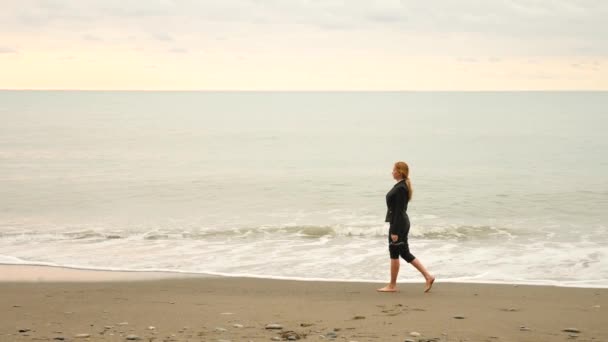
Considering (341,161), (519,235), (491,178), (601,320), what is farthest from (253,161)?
(601,320)

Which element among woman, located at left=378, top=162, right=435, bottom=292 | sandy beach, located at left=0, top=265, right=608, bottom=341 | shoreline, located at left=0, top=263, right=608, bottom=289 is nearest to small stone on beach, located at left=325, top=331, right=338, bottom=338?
sandy beach, located at left=0, top=265, right=608, bottom=341

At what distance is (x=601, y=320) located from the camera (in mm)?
7848

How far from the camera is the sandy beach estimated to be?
7008 millimetres

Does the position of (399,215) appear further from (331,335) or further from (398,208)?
(331,335)

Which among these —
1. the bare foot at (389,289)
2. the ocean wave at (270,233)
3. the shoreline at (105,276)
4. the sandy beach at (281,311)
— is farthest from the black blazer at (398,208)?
the ocean wave at (270,233)

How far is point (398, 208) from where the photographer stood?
913cm

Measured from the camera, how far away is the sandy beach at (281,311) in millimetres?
7008

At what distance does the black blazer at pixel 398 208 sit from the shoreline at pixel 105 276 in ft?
4.63

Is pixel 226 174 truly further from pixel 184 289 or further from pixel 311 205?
pixel 184 289

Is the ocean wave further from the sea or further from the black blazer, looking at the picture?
the black blazer

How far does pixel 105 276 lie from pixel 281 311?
393 centimetres

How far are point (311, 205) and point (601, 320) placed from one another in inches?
555

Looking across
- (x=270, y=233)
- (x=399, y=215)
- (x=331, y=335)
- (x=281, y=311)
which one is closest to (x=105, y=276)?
(x=281, y=311)

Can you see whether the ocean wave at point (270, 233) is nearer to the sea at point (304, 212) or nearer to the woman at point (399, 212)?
the sea at point (304, 212)
